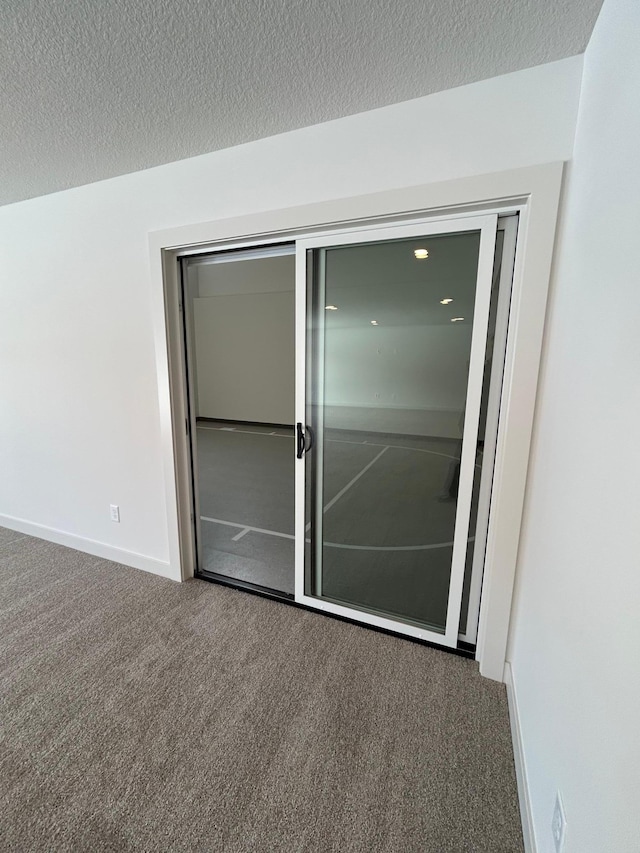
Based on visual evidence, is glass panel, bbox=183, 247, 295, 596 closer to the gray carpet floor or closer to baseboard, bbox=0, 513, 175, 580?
baseboard, bbox=0, 513, 175, 580

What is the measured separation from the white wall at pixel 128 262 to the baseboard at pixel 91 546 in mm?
15

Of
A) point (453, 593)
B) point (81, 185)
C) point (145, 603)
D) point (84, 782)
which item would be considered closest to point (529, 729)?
point (453, 593)

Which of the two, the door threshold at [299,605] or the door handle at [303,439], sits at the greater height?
the door handle at [303,439]

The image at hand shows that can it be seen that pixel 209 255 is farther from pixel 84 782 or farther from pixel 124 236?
pixel 84 782

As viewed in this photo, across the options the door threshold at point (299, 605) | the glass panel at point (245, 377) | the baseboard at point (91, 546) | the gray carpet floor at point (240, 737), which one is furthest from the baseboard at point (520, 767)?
the glass panel at point (245, 377)

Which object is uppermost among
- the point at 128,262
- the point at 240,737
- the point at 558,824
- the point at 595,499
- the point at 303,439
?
the point at 128,262

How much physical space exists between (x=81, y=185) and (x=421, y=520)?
120 inches

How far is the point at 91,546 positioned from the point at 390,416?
105 inches

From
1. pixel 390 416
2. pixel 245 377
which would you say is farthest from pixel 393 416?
pixel 245 377

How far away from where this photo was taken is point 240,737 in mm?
1495

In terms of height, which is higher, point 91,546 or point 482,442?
point 482,442

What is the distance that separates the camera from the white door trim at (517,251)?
1.45m

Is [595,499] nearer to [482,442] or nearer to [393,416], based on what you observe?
[482,442]

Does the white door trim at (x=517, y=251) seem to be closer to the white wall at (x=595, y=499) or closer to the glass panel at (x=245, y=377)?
the white wall at (x=595, y=499)
